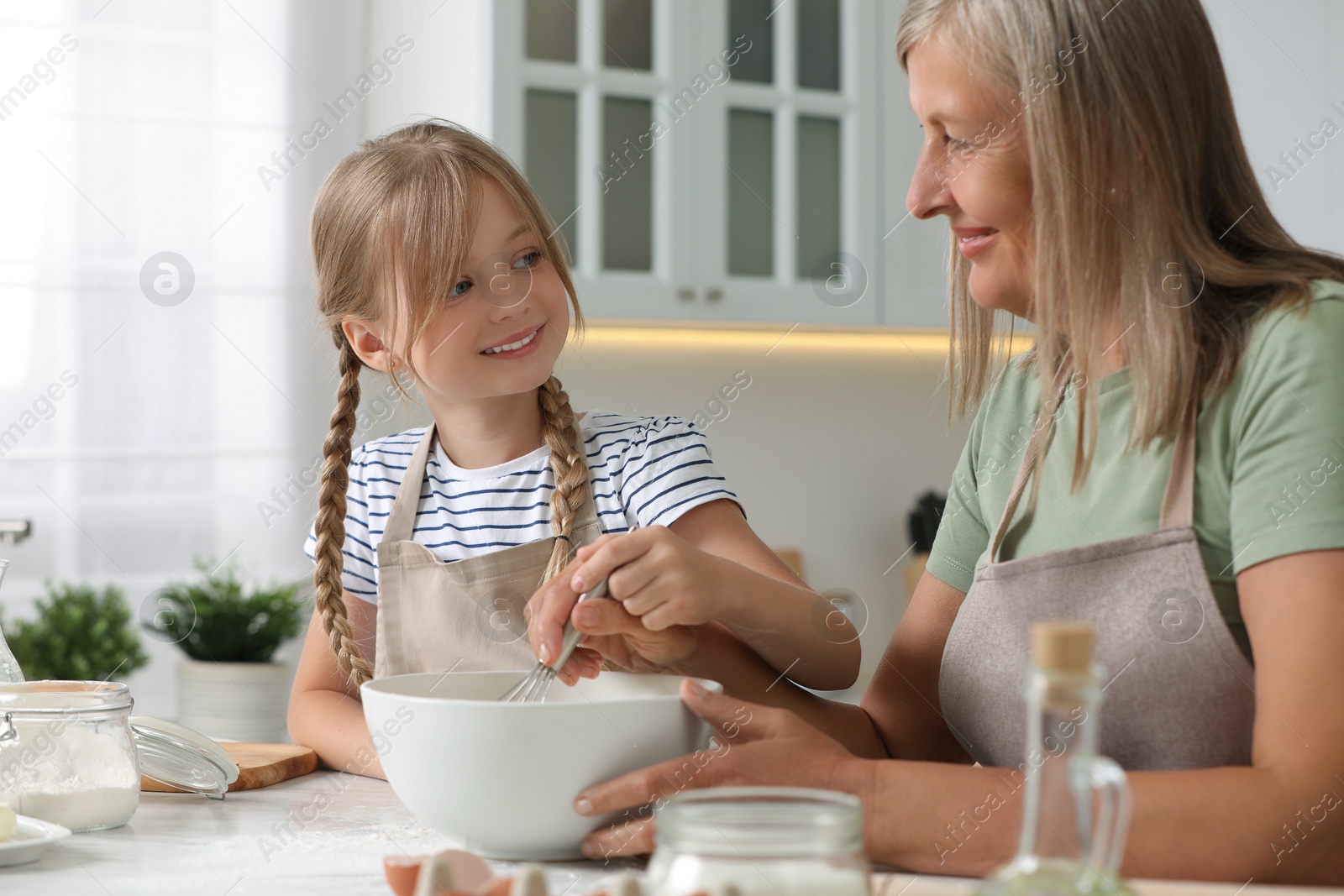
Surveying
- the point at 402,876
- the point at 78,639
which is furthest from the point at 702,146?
the point at 402,876

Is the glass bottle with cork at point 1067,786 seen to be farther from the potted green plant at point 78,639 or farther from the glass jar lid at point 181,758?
the potted green plant at point 78,639

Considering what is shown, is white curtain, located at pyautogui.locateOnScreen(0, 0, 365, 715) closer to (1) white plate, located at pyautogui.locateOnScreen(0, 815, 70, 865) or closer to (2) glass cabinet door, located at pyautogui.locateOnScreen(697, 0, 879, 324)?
(2) glass cabinet door, located at pyautogui.locateOnScreen(697, 0, 879, 324)

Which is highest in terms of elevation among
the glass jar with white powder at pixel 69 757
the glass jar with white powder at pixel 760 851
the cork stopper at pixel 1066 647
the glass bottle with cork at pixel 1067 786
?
the cork stopper at pixel 1066 647

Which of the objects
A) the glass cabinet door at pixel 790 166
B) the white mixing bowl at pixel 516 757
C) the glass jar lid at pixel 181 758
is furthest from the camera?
the glass cabinet door at pixel 790 166

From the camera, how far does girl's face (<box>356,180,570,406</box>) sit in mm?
1238

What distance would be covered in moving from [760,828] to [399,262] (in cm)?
94

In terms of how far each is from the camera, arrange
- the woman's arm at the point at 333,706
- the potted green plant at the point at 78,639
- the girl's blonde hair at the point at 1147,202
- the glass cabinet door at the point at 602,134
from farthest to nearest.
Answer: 1. the glass cabinet door at the point at 602,134
2. the potted green plant at the point at 78,639
3. the woman's arm at the point at 333,706
4. the girl's blonde hair at the point at 1147,202

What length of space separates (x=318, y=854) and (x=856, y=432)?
234cm

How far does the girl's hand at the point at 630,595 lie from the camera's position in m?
0.87

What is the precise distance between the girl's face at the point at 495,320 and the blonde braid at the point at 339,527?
186 millimetres

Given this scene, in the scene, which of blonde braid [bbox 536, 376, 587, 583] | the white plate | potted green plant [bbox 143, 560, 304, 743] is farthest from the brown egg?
potted green plant [bbox 143, 560, 304, 743]

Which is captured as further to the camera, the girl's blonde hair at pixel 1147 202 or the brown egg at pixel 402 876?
the girl's blonde hair at pixel 1147 202

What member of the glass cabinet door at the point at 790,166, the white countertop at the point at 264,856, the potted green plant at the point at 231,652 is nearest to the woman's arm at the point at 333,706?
the white countertop at the point at 264,856

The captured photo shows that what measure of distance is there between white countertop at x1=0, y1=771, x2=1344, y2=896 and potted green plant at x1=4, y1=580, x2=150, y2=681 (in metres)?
1.27
